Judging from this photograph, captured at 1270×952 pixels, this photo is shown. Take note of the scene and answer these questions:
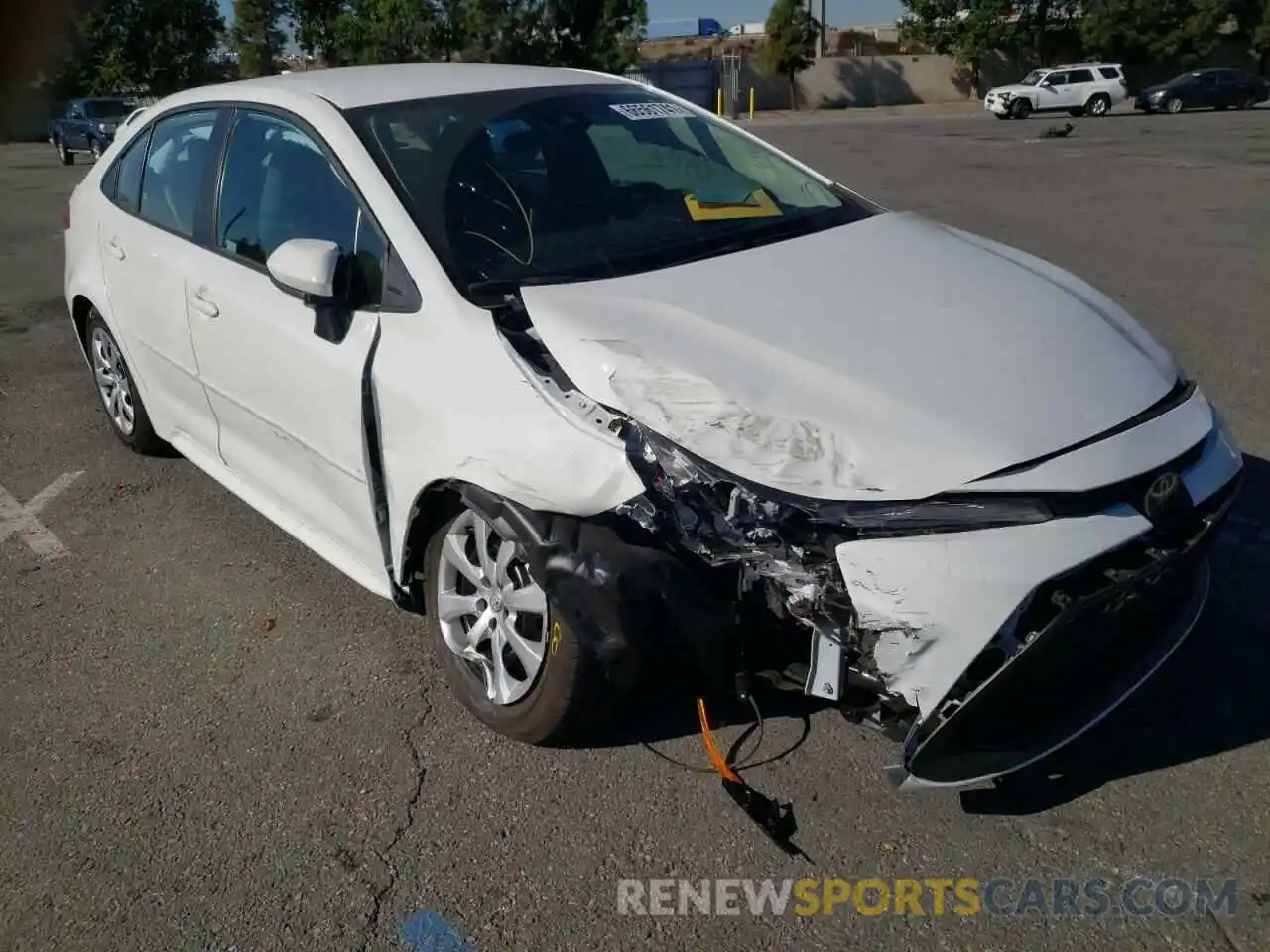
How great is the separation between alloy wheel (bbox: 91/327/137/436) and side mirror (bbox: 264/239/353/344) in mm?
2106

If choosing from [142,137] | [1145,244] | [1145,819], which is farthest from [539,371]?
[1145,244]

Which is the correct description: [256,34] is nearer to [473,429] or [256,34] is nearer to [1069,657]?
[473,429]

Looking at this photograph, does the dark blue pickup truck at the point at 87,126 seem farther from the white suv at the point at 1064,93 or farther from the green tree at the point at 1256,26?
the green tree at the point at 1256,26

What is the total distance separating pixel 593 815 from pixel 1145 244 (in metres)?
8.59

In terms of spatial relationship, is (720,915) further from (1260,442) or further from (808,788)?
(1260,442)

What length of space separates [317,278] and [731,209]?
1.34 meters

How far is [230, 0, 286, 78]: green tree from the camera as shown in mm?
46000

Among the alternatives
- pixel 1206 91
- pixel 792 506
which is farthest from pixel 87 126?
pixel 1206 91

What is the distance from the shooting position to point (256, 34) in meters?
46.3

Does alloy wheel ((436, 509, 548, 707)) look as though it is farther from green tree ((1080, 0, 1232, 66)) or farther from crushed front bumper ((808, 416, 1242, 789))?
green tree ((1080, 0, 1232, 66))

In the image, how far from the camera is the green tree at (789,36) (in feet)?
159

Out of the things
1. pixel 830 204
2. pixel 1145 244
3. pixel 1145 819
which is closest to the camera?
pixel 1145 819

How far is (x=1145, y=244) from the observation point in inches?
375

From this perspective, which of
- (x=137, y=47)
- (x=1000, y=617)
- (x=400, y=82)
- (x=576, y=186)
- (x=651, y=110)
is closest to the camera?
(x=1000, y=617)
